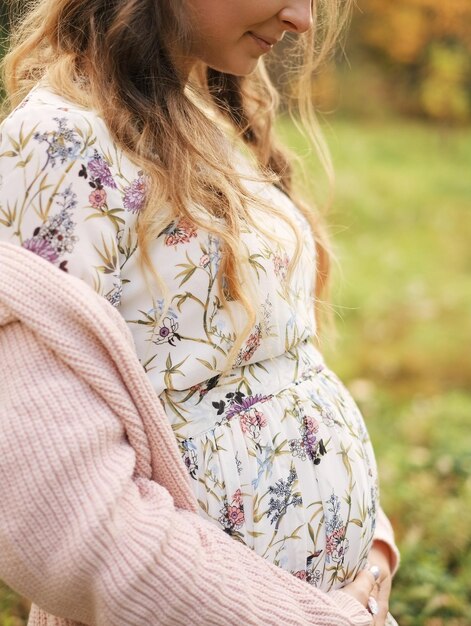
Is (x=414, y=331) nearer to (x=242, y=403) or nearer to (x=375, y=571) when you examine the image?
(x=375, y=571)

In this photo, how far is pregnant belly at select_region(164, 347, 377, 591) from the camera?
1.38 metres

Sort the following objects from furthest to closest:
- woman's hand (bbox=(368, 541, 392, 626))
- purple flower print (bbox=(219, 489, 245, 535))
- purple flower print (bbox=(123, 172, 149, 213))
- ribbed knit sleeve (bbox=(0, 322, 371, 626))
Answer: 1. woman's hand (bbox=(368, 541, 392, 626))
2. purple flower print (bbox=(219, 489, 245, 535))
3. purple flower print (bbox=(123, 172, 149, 213))
4. ribbed knit sleeve (bbox=(0, 322, 371, 626))

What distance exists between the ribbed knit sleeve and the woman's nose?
69 cm

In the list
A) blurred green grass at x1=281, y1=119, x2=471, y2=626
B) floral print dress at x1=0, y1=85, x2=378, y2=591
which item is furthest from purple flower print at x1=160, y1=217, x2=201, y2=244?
blurred green grass at x1=281, y1=119, x2=471, y2=626

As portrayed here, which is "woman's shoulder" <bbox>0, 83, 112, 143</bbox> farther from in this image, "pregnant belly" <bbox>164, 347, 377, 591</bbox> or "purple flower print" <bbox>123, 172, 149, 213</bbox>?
"pregnant belly" <bbox>164, 347, 377, 591</bbox>

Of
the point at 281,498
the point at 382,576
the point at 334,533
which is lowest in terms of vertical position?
the point at 382,576

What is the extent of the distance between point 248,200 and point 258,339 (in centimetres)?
24

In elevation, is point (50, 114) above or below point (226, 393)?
above

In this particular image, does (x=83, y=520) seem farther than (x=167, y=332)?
No

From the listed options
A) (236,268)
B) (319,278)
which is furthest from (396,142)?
(236,268)

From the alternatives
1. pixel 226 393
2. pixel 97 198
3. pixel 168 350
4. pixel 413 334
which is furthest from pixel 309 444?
pixel 413 334

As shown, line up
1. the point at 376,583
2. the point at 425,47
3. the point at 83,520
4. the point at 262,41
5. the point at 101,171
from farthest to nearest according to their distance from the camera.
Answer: the point at 425,47 → the point at 376,583 → the point at 262,41 → the point at 101,171 → the point at 83,520

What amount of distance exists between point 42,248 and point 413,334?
4292 millimetres

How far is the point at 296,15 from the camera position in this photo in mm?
1437
